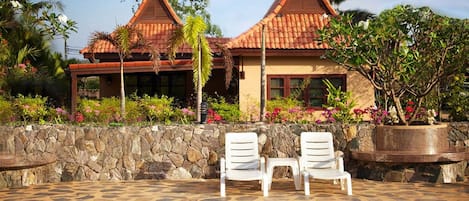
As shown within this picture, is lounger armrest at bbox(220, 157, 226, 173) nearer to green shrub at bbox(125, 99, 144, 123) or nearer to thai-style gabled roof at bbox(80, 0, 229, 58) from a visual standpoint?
green shrub at bbox(125, 99, 144, 123)

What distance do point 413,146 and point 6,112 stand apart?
9786 mm

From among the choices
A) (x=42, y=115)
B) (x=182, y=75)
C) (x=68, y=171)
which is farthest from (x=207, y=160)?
(x=182, y=75)

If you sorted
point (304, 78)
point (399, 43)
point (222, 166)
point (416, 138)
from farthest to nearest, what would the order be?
1. point (304, 78)
2. point (399, 43)
3. point (416, 138)
4. point (222, 166)

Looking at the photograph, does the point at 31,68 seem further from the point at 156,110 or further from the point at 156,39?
the point at 156,110

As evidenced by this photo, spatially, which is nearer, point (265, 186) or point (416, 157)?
point (265, 186)

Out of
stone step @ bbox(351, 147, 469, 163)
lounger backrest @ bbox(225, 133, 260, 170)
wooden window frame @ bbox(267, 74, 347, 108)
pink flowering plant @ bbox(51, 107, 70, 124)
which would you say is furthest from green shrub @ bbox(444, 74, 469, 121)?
pink flowering plant @ bbox(51, 107, 70, 124)

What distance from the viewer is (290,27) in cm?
2056

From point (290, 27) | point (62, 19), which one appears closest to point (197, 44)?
point (290, 27)

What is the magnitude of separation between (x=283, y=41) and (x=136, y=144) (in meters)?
8.99

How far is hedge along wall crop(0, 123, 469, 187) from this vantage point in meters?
11.9

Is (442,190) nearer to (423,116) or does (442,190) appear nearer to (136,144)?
(423,116)

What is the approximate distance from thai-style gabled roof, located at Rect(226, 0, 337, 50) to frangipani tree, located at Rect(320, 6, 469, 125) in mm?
6321

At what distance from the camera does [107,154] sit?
39.5 ft

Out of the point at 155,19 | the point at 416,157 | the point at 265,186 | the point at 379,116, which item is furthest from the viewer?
the point at 155,19
